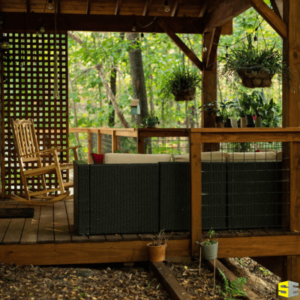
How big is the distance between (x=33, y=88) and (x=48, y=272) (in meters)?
3.57

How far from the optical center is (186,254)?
3830 mm

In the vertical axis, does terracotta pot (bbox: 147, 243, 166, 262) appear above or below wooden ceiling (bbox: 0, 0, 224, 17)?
below

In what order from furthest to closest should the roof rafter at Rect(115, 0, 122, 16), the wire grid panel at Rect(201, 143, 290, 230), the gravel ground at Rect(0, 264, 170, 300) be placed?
the roof rafter at Rect(115, 0, 122, 16), the wire grid panel at Rect(201, 143, 290, 230), the gravel ground at Rect(0, 264, 170, 300)

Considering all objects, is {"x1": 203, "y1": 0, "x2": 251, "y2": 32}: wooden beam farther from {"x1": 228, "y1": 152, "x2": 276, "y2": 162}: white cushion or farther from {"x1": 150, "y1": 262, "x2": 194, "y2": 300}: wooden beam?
{"x1": 150, "y1": 262, "x2": 194, "y2": 300}: wooden beam

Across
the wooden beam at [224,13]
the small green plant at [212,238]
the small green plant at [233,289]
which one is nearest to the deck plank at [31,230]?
the small green plant at [212,238]

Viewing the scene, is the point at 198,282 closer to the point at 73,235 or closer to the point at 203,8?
the point at 73,235

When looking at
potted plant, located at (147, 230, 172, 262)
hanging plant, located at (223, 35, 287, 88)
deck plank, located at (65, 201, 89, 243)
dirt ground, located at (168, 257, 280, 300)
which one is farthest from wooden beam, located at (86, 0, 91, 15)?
dirt ground, located at (168, 257, 280, 300)

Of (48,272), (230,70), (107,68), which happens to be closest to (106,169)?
(48,272)

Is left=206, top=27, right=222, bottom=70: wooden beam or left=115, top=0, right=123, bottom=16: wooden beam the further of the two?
left=206, top=27, right=222, bottom=70: wooden beam

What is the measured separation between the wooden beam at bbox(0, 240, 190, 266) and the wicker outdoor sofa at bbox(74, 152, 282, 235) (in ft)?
0.50

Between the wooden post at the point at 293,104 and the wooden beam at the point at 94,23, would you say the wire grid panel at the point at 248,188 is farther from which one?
the wooden beam at the point at 94,23

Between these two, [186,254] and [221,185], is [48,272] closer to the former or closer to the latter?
[186,254]

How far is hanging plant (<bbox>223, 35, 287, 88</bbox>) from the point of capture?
4.14 metres

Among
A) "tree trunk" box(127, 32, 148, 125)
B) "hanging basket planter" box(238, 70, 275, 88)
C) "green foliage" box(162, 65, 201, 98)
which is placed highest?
"tree trunk" box(127, 32, 148, 125)
